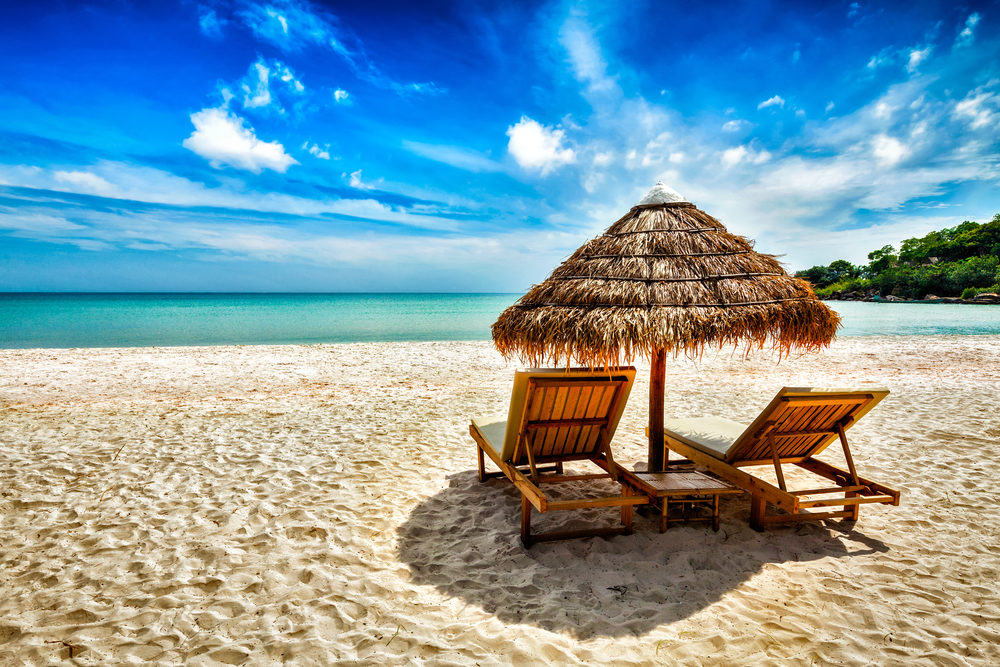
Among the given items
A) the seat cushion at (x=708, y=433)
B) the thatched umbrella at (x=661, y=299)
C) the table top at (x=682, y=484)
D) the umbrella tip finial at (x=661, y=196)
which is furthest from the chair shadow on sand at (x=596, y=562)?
the umbrella tip finial at (x=661, y=196)

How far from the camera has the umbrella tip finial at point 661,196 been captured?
4.01 m

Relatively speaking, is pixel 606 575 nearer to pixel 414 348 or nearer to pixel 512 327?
pixel 512 327

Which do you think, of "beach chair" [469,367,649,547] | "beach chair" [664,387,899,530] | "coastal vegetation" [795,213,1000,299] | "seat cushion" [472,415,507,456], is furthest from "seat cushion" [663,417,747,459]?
"coastal vegetation" [795,213,1000,299]

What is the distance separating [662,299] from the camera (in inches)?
136

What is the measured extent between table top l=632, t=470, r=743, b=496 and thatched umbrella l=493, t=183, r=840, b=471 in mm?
631

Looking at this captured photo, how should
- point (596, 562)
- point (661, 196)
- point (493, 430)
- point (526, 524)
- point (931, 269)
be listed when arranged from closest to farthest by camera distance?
1. point (596, 562)
2. point (526, 524)
3. point (661, 196)
4. point (493, 430)
5. point (931, 269)

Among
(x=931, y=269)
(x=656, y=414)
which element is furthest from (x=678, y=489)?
(x=931, y=269)

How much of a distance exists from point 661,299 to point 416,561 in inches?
93.1

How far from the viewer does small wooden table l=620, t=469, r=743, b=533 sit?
3387 mm

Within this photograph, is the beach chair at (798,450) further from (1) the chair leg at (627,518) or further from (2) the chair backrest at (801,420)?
(1) the chair leg at (627,518)

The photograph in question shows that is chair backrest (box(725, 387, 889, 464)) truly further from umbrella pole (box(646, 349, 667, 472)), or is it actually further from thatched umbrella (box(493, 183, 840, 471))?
umbrella pole (box(646, 349, 667, 472))

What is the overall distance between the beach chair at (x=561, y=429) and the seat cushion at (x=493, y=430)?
0.02 m

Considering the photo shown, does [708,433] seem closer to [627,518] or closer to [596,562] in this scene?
[627,518]

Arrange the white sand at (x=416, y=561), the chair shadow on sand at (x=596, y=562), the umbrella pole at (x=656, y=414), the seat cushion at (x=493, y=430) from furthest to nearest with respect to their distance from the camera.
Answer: the umbrella pole at (x=656, y=414) < the seat cushion at (x=493, y=430) < the chair shadow on sand at (x=596, y=562) < the white sand at (x=416, y=561)
